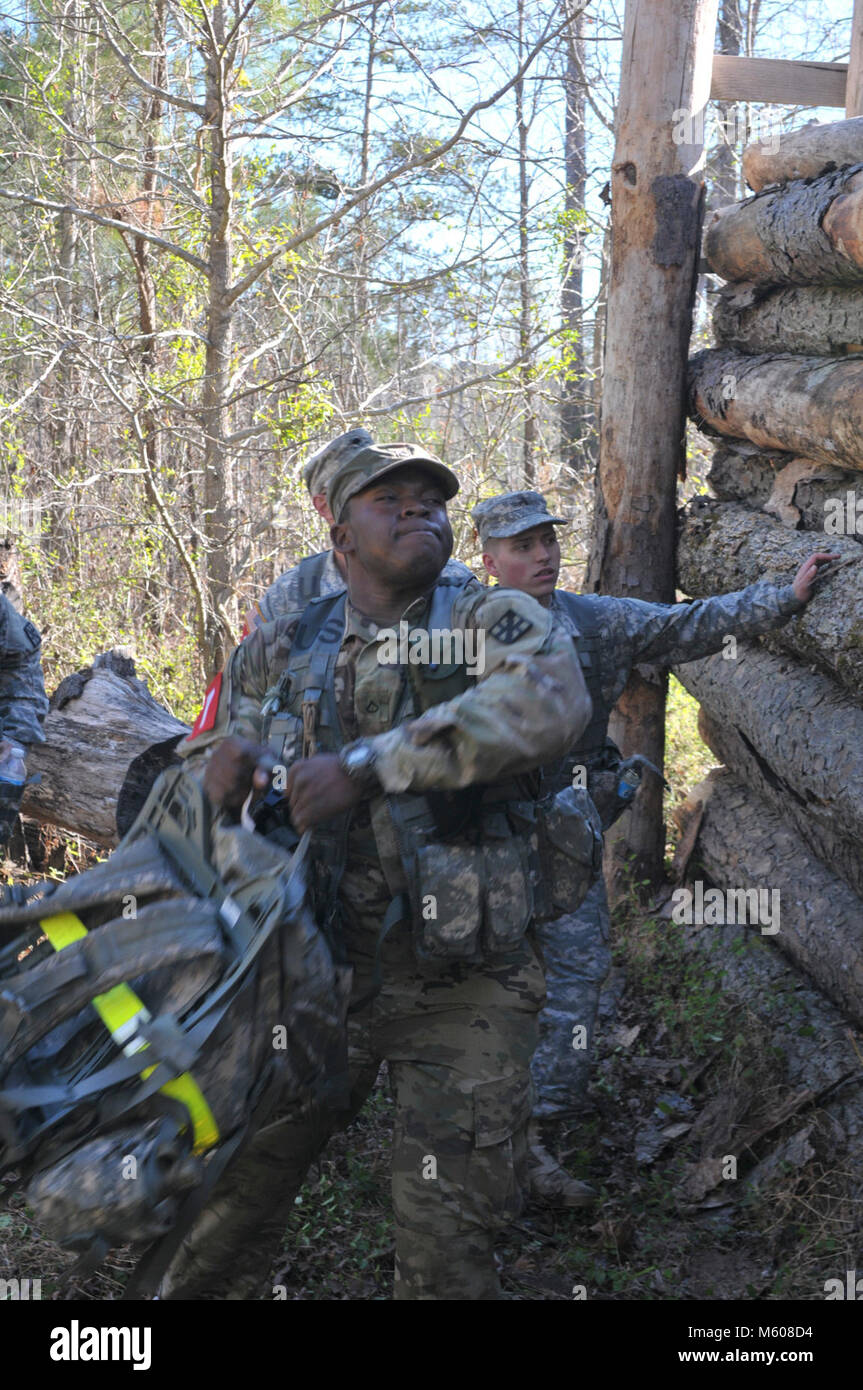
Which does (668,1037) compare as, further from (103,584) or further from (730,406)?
Answer: (103,584)

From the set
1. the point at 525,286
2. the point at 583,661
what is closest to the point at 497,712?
the point at 583,661

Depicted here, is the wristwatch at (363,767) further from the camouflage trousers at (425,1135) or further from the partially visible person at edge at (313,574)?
the partially visible person at edge at (313,574)

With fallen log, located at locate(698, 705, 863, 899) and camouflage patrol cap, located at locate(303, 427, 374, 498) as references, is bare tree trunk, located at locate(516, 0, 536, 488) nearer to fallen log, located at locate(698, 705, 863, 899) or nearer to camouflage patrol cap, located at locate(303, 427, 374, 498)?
fallen log, located at locate(698, 705, 863, 899)

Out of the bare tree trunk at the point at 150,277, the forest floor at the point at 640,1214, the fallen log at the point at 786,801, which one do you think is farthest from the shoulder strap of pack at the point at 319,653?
the bare tree trunk at the point at 150,277

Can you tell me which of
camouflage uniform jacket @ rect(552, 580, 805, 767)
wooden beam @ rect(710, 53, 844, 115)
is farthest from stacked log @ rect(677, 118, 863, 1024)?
wooden beam @ rect(710, 53, 844, 115)

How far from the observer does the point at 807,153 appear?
4.88 metres

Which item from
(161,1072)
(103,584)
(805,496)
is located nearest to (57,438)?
(103,584)

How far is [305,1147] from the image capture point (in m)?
3.09

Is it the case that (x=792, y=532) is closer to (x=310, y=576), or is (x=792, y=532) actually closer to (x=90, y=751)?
(x=310, y=576)

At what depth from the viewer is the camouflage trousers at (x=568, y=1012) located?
14.5 feet

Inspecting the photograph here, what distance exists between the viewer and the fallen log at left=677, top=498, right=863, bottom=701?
4152 mm

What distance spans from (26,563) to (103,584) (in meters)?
0.66

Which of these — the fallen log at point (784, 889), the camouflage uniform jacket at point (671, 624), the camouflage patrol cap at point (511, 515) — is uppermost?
the camouflage patrol cap at point (511, 515)

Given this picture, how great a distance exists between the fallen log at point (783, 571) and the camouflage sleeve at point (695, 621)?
0.16 m
